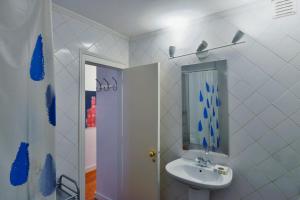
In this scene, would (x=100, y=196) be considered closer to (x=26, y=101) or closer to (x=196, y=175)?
(x=196, y=175)

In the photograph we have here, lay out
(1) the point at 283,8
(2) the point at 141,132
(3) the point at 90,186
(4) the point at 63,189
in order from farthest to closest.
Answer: (3) the point at 90,186 < (2) the point at 141,132 < (4) the point at 63,189 < (1) the point at 283,8

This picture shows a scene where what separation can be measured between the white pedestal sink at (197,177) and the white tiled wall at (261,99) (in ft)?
0.59

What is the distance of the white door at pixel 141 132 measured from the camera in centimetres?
171

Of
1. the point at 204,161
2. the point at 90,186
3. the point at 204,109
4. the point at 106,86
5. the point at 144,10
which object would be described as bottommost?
the point at 90,186

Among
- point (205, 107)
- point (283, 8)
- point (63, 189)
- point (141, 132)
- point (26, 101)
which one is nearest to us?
point (26, 101)

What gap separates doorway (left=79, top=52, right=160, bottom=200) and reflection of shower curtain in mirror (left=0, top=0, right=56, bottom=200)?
3.18 feet

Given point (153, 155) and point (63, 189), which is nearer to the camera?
point (63, 189)

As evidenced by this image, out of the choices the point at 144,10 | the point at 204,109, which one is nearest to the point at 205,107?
the point at 204,109

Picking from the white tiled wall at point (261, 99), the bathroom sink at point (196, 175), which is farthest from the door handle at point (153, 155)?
the white tiled wall at point (261, 99)

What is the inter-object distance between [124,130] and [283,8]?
1912mm

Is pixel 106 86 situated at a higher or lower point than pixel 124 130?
higher

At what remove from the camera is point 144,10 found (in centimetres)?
148

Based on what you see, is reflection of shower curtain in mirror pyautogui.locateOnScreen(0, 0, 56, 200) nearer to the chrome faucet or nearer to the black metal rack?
the black metal rack

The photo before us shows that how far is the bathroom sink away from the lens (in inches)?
48.8
